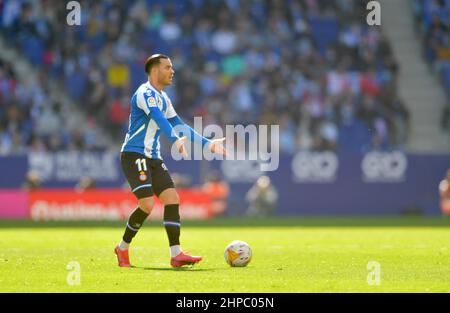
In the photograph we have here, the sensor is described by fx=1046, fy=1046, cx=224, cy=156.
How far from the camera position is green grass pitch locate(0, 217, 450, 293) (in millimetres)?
11391

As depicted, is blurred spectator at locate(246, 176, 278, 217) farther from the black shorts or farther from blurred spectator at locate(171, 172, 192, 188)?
the black shorts

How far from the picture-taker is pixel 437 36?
34.9m

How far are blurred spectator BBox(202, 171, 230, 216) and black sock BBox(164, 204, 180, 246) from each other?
16476mm

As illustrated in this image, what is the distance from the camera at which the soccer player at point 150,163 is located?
13.6 meters

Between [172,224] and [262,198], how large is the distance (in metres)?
16.8

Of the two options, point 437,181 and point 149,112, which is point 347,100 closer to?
point 437,181

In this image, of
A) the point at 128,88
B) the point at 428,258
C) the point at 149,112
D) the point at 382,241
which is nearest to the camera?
the point at 149,112

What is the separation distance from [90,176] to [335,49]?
941 cm

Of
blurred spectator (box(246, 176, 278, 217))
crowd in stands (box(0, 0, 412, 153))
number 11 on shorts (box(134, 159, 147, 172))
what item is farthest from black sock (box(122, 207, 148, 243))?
crowd in stands (box(0, 0, 412, 153))

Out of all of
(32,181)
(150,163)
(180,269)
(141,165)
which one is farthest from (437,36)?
(180,269)

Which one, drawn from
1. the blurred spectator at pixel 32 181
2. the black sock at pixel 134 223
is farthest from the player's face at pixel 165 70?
the blurred spectator at pixel 32 181

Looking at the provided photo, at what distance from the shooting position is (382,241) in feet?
63.0

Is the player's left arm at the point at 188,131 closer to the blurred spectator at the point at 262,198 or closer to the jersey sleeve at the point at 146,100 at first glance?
the jersey sleeve at the point at 146,100

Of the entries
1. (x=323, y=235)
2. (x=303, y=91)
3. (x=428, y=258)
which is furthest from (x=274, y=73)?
(x=428, y=258)
